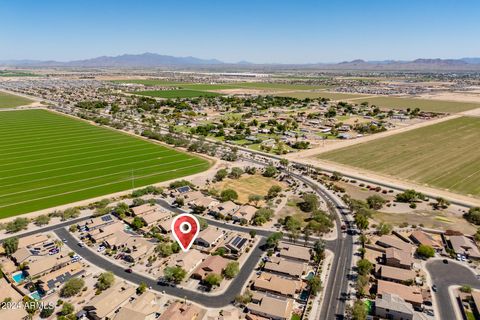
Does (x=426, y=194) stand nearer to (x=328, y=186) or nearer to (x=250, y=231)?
(x=328, y=186)

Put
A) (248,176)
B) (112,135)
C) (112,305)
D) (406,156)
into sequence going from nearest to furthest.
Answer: (112,305), (248,176), (406,156), (112,135)

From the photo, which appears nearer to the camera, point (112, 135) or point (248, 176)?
point (248, 176)

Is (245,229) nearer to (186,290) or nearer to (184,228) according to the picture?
(186,290)

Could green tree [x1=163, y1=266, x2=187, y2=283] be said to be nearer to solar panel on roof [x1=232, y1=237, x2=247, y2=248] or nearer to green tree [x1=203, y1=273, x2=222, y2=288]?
green tree [x1=203, y1=273, x2=222, y2=288]

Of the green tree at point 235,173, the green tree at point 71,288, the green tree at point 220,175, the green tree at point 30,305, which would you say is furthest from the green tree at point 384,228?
the green tree at point 30,305

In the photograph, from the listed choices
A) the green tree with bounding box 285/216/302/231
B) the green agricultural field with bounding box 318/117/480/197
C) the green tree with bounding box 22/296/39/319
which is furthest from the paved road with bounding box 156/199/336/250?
the green agricultural field with bounding box 318/117/480/197

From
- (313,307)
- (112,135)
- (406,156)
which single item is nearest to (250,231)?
(313,307)

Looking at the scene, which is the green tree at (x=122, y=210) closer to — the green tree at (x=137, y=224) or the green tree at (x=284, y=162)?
the green tree at (x=137, y=224)
